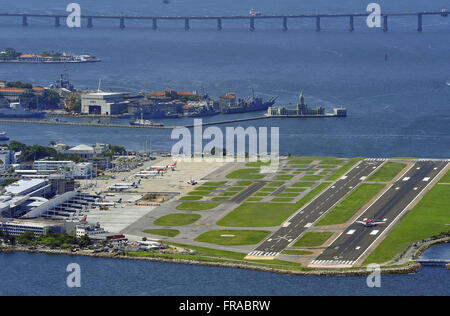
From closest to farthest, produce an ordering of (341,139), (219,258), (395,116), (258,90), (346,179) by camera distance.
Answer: (219,258) < (346,179) < (341,139) < (395,116) < (258,90)

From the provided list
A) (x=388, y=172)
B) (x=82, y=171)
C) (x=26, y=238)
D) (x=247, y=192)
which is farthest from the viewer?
(x=82, y=171)

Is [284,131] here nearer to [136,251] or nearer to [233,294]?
[136,251]

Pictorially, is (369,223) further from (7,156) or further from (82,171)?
(7,156)

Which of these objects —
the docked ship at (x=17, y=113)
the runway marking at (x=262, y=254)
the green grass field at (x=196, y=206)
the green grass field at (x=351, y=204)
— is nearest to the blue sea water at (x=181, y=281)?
the runway marking at (x=262, y=254)

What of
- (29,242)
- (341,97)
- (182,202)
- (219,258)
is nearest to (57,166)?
(182,202)

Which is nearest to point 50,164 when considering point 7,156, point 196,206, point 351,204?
point 7,156
